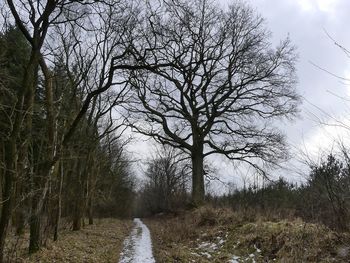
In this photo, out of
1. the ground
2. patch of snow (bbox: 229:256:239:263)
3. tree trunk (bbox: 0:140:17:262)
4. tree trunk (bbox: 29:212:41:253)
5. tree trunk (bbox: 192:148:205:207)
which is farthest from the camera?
tree trunk (bbox: 192:148:205:207)

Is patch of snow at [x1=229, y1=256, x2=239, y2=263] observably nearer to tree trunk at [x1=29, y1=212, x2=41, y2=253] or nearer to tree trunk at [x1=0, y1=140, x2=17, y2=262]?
tree trunk at [x1=29, y1=212, x2=41, y2=253]

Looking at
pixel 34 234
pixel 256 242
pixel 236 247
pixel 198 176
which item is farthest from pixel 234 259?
pixel 198 176

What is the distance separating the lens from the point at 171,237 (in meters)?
20.8

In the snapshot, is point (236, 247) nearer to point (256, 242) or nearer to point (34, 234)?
point (256, 242)

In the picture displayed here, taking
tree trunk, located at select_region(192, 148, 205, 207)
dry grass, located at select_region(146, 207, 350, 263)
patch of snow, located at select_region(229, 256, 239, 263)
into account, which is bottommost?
patch of snow, located at select_region(229, 256, 239, 263)

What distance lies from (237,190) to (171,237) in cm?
568

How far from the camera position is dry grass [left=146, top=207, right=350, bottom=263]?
10000 millimetres

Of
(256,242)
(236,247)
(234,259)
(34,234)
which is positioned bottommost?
(234,259)

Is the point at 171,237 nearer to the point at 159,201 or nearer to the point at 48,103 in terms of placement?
the point at 48,103

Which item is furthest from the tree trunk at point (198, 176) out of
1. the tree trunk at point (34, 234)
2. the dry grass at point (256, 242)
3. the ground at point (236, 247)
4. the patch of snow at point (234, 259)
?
the tree trunk at point (34, 234)

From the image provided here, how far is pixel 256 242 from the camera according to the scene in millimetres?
13359

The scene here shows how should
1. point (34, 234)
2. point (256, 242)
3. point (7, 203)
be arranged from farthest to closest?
point (34, 234)
point (256, 242)
point (7, 203)

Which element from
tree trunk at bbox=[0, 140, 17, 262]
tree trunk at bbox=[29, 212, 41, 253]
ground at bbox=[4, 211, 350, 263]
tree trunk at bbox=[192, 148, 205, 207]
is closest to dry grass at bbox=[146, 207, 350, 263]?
ground at bbox=[4, 211, 350, 263]

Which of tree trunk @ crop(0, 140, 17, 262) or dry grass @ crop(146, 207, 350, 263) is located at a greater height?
tree trunk @ crop(0, 140, 17, 262)
